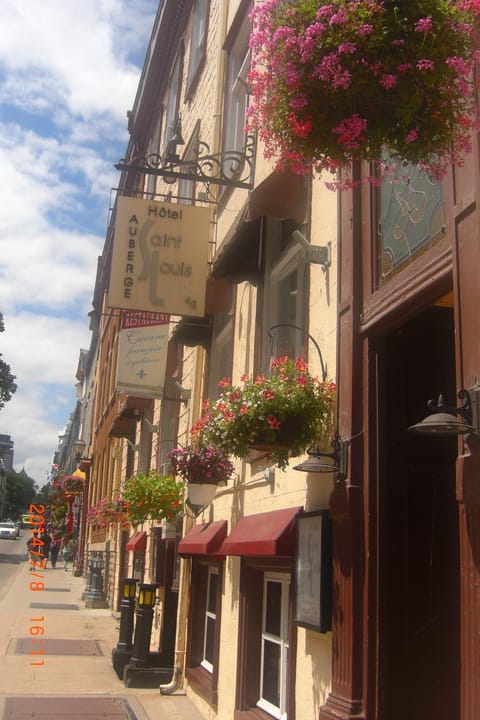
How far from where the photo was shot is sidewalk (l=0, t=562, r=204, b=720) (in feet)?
30.8

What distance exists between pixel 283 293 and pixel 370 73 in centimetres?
506

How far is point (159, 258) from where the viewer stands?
34.5ft

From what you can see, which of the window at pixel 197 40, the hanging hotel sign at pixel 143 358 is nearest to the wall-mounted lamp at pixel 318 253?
the hanging hotel sign at pixel 143 358

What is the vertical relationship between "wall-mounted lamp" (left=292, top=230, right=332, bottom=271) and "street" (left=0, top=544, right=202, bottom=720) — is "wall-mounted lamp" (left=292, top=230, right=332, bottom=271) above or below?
above

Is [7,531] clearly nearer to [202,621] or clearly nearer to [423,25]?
[202,621]

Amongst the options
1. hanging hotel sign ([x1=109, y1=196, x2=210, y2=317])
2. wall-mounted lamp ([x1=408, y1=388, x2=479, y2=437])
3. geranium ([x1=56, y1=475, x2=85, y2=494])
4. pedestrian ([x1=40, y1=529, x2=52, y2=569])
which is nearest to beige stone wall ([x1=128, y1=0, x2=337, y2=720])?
hanging hotel sign ([x1=109, y1=196, x2=210, y2=317])

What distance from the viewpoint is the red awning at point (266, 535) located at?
6.63m

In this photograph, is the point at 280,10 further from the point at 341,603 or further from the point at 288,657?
the point at 288,657

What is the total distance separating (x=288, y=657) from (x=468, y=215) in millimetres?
4097

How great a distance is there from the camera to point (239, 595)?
27.8ft

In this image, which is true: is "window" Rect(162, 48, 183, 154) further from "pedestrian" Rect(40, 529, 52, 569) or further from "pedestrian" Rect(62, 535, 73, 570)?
"pedestrian" Rect(62, 535, 73, 570)

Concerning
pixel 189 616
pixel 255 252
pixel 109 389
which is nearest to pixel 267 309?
pixel 255 252

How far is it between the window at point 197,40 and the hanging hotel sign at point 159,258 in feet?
17.0

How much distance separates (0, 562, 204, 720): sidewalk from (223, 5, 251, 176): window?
7.42 metres
